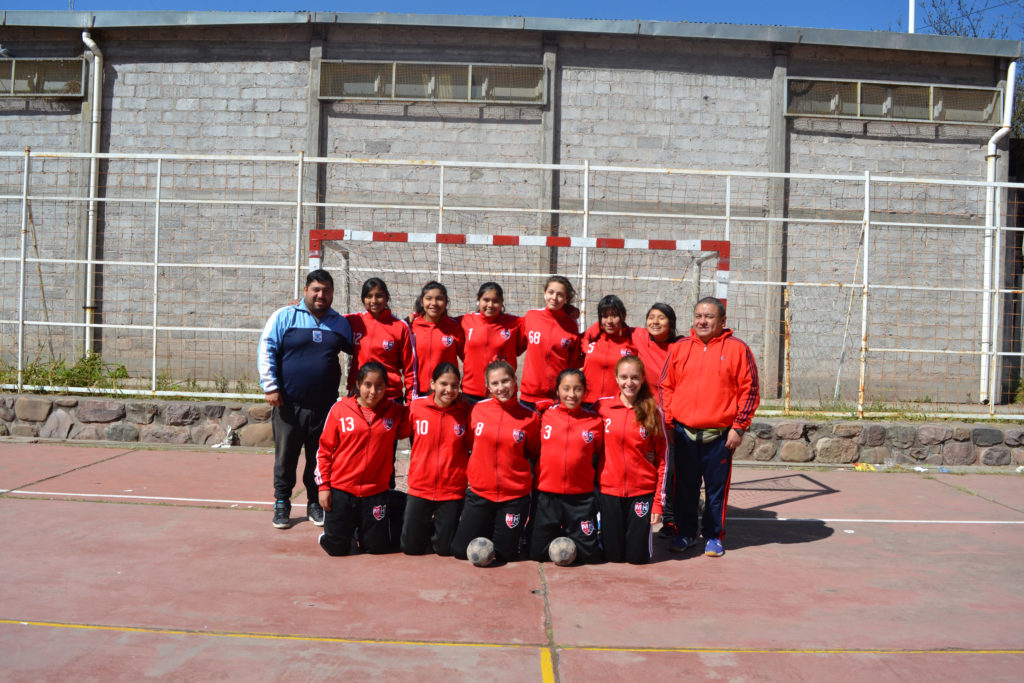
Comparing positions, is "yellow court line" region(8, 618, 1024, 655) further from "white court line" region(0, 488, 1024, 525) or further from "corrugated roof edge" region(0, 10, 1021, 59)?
"corrugated roof edge" region(0, 10, 1021, 59)

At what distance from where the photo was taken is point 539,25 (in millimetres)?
11742

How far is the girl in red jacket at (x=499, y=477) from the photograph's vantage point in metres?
4.96

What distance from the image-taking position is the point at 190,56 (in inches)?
477

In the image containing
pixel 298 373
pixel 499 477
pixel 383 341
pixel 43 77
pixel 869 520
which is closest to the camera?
pixel 499 477

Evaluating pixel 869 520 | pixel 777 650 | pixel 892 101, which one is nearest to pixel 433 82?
pixel 892 101

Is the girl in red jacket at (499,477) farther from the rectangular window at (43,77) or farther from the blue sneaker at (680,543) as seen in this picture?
the rectangular window at (43,77)

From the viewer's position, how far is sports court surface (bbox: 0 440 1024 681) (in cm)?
340

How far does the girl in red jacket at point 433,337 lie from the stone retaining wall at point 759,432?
333cm

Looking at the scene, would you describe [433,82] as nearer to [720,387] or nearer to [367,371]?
[367,371]

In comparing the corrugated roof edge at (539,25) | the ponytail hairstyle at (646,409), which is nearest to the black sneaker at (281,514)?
the ponytail hairstyle at (646,409)

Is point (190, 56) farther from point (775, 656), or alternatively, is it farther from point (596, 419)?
point (775, 656)

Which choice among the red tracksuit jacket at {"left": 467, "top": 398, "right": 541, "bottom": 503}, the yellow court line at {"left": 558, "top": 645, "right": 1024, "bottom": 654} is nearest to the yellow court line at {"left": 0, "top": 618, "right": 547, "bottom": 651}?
the yellow court line at {"left": 558, "top": 645, "right": 1024, "bottom": 654}

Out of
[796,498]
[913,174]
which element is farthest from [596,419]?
[913,174]

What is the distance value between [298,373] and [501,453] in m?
1.53
